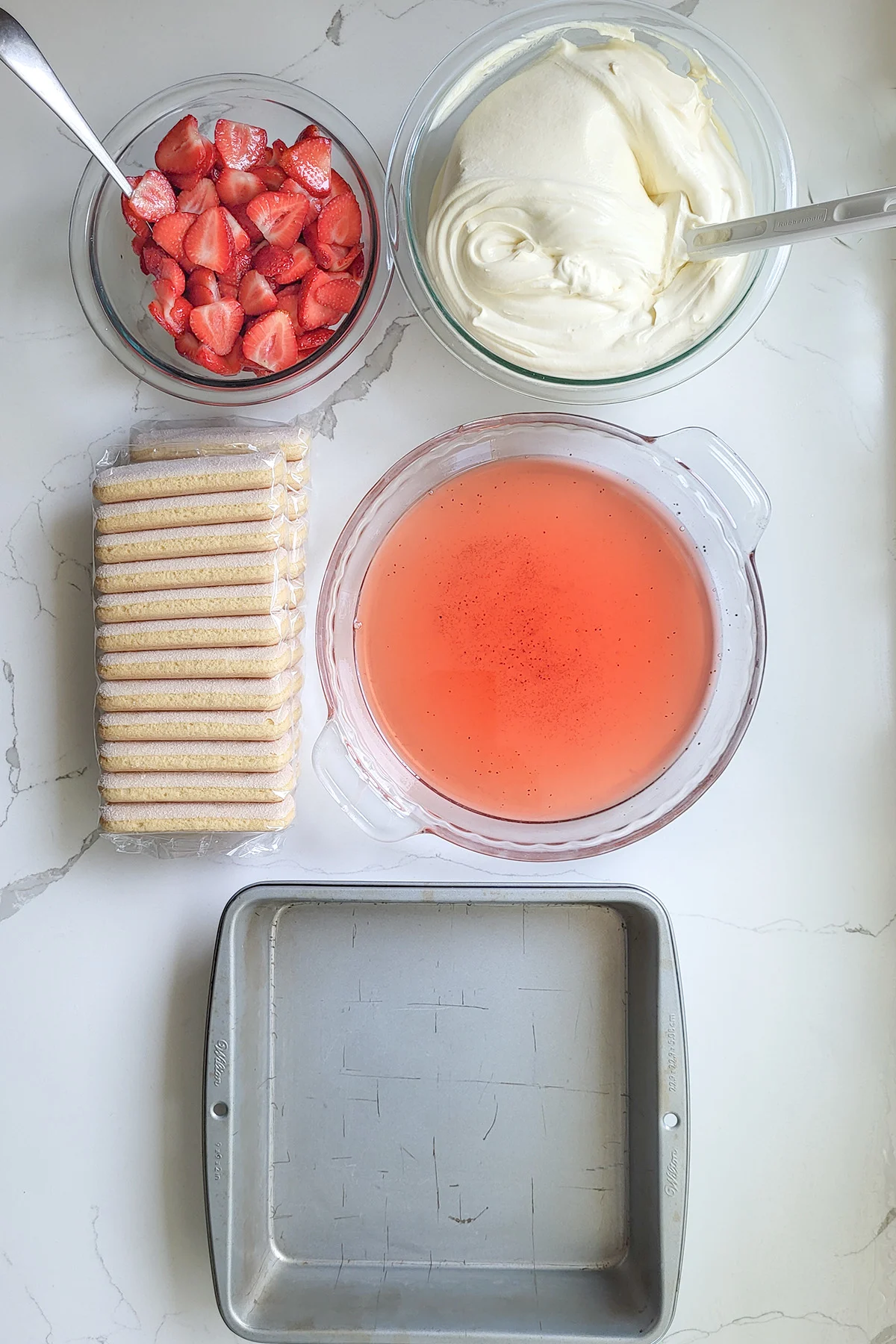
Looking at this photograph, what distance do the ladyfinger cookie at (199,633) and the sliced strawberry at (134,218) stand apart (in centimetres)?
38

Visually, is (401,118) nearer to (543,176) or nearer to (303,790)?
(543,176)

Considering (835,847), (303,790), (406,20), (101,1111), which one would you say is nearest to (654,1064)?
(835,847)

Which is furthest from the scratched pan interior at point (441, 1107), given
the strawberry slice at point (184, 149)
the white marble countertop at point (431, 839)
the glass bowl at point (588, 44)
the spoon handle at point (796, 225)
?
the strawberry slice at point (184, 149)

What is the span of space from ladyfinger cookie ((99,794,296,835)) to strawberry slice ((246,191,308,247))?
0.55 metres

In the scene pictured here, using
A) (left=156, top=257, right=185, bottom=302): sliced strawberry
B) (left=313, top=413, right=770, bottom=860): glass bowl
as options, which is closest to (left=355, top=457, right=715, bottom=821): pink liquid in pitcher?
(left=313, top=413, right=770, bottom=860): glass bowl

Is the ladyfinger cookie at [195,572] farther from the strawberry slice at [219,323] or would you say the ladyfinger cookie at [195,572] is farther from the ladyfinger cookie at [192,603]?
the strawberry slice at [219,323]

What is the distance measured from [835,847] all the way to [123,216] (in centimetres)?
98

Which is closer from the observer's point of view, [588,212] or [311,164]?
[588,212]

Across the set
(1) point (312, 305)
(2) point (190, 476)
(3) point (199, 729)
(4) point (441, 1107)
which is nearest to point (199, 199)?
(1) point (312, 305)

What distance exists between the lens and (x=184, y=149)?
3.22ft

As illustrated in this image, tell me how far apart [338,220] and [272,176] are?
0.08 metres

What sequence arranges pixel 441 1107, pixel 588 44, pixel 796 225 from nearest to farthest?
1. pixel 796 225
2. pixel 588 44
3. pixel 441 1107

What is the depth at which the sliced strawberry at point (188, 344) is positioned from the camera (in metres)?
1.01

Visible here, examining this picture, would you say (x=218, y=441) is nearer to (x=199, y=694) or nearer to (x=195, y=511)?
(x=195, y=511)
